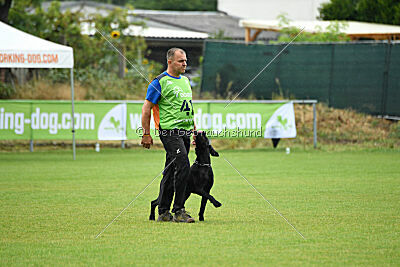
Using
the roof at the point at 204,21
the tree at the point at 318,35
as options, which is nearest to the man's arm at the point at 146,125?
the tree at the point at 318,35

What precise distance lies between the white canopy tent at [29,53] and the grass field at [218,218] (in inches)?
101

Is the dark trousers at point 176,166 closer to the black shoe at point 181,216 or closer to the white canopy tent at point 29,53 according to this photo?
the black shoe at point 181,216

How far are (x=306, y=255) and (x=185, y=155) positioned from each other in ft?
8.43

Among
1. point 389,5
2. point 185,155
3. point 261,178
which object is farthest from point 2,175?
point 389,5

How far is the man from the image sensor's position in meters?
8.95

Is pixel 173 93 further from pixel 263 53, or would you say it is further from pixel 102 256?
pixel 263 53

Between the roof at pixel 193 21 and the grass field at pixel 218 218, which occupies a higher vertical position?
the roof at pixel 193 21

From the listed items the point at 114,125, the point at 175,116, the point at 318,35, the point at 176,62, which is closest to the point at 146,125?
the point at 175,116

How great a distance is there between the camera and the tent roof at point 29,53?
17797 mm

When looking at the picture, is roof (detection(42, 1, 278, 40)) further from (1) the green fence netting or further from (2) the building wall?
(1) the green fence netting

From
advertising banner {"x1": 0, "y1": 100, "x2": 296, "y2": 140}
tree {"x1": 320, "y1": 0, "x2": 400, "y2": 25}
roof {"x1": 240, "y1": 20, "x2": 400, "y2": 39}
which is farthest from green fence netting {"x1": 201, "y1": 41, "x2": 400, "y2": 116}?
tree {"x1": 320, "y1": 0, "x2": 400, "y2": 25}

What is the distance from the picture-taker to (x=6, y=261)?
678 cm

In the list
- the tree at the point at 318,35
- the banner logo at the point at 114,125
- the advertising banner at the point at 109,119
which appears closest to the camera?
the advertising banner at the point at 109,119

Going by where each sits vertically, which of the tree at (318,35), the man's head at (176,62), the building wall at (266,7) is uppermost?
the building wall at (266,7)
